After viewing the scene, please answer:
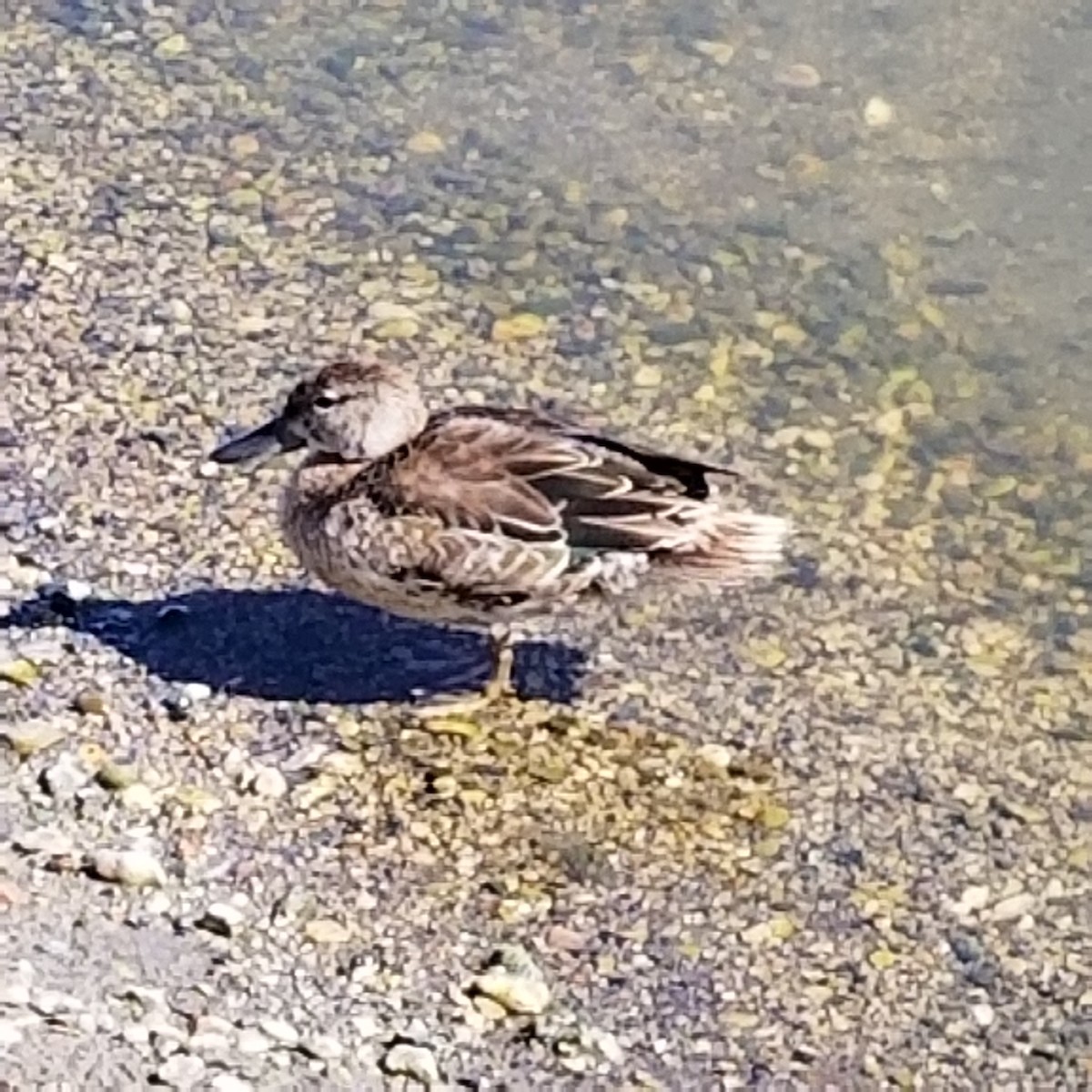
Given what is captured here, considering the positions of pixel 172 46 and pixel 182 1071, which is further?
pixel 172 46

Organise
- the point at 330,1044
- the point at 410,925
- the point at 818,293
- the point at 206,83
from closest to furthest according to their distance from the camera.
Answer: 1. the point at 330,1044
2. the point at 410,925
3. the point at 818,293
4. the point at 206,83

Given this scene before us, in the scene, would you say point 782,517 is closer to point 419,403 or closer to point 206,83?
point 419,403

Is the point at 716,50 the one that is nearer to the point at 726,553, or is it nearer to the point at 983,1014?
the point at 726,553

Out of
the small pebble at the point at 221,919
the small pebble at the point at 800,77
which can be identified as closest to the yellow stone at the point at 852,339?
the small pebble at the point at 800,77

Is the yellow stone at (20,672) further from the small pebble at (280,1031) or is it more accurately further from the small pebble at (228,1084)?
the small pebble at (228,1084)

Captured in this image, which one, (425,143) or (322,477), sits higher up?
(322,477)

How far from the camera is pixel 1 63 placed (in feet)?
27.9

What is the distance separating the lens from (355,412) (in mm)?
5992

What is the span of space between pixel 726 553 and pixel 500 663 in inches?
22.7

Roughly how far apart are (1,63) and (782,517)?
3.24m

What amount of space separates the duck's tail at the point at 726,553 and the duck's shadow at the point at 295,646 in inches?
19.0

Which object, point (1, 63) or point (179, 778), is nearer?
point (179, 778)

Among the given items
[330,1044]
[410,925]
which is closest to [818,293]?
[410,925]

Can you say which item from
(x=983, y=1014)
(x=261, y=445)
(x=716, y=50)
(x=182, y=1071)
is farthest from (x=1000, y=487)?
(x=182, y=1071)
